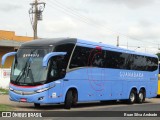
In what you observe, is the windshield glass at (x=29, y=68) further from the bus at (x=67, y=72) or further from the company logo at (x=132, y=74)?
the company logo at (x=132, y=74)

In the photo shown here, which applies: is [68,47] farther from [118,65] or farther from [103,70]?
[118,65]

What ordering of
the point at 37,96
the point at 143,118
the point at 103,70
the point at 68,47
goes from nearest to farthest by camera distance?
the point at 143,118, the point at 37,96, the point at 68,47, the point at 103,70

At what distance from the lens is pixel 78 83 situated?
68.1 feet

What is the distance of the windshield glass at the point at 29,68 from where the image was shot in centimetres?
1886

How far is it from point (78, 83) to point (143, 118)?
5846 millimetres

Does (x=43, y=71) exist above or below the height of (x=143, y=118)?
above

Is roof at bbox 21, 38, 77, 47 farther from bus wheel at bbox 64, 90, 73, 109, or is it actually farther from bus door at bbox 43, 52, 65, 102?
bus wheel at bbox 64, 90, 73, 109

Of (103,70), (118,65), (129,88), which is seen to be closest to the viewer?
(103,70)

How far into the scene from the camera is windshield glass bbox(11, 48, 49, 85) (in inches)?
742

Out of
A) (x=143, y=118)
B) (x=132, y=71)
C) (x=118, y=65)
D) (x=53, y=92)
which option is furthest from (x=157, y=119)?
(x=132, y=71)

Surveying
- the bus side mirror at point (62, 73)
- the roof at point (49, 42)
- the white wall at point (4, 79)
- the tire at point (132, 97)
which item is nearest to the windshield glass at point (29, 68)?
the roof at point (49, 42)

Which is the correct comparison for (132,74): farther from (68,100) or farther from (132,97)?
(68,100)

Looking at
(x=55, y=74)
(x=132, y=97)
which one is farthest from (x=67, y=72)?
(x=132, y=97)

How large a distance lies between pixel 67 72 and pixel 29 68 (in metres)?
1.84
